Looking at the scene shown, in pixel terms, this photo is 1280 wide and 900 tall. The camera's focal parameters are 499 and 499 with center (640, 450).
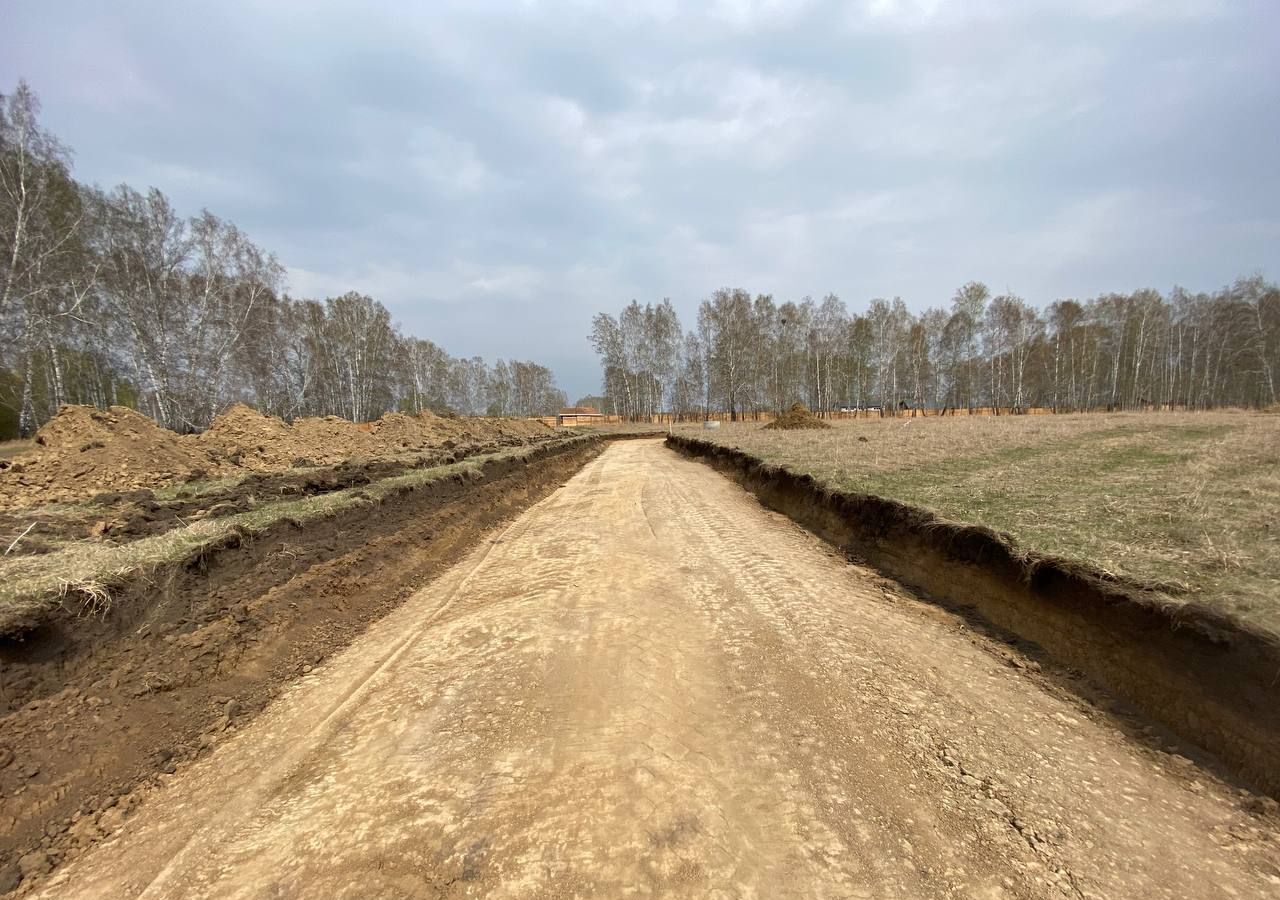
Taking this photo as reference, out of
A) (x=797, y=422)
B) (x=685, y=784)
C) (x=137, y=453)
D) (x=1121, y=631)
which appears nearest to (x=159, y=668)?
(x=685, y=784)

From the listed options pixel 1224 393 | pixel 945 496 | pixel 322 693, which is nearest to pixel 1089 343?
pixel 1224 393

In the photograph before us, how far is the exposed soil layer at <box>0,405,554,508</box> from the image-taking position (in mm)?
7938

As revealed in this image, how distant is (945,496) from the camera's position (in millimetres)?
7309

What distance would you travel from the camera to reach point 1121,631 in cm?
362

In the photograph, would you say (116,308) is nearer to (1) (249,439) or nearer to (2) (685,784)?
(1) (249,439)

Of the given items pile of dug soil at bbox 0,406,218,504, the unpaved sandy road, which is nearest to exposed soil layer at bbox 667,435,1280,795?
the unpaved sandy road

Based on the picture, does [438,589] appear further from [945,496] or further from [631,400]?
[631,400]

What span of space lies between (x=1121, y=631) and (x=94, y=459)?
14.1m

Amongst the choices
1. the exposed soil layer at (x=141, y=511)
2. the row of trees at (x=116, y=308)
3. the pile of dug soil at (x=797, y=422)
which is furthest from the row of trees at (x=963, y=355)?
the exposed soil layer at (x=141, y=511)

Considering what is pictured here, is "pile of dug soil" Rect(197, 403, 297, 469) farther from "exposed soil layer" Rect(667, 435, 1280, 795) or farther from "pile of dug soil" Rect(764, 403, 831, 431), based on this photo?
"pile of dug soil" Rect(764, 403, 831, 431)

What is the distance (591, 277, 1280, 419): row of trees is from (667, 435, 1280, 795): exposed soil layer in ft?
163

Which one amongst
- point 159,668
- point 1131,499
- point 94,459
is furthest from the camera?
point 94,459

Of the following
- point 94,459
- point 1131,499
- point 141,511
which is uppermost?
point 94,459

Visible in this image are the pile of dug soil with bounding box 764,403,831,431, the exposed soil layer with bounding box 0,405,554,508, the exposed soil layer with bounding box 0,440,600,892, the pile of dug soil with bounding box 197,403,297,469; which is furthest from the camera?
the pile of dug soil with bounding box 764,403,831,431
